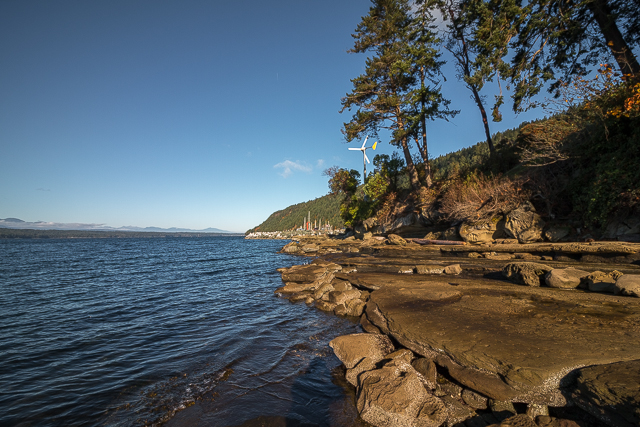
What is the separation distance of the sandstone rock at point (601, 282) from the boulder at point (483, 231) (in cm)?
1163

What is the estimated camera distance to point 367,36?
88.1 feet

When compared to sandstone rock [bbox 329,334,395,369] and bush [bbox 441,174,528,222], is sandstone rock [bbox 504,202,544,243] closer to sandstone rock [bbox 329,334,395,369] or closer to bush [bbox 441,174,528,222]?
bush [bbox 441,174,528,222]

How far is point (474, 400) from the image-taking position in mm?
4066

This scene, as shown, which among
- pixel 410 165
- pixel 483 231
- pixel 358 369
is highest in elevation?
pixel 410 165

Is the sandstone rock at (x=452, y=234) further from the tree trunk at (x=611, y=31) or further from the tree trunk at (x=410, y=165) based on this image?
the tree trunk at (x=611, y=31)

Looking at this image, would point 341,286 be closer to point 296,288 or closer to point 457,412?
point 296,288

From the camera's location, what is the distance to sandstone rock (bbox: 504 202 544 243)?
1681 cm

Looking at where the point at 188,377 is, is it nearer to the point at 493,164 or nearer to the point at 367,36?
the point at 493,164

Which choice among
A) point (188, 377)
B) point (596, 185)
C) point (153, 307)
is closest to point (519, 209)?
point (596, 185)

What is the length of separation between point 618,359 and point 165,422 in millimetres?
6968

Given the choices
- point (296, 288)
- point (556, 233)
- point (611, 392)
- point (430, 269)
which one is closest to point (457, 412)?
point (611, 392)

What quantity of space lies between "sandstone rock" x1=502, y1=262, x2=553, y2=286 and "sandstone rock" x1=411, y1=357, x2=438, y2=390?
6313 millimetres

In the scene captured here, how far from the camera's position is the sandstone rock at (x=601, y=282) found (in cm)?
740

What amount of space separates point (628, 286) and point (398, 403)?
7.26 metres
